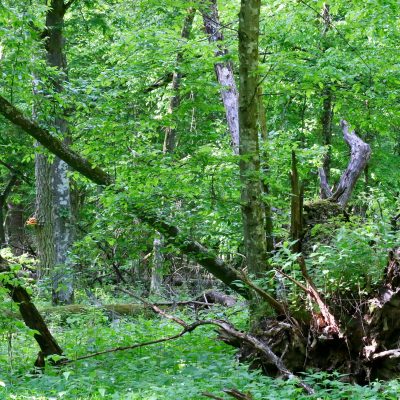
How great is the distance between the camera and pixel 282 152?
966 centimetres

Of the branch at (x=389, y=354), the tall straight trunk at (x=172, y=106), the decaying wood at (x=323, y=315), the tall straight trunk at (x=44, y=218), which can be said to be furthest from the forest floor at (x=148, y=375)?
the tall straight trunk at (x=44, y=218)

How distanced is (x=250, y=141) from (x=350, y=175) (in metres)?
2.95

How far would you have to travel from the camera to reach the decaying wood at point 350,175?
32.7 feet

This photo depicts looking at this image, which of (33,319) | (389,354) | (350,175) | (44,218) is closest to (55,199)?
(44,218)

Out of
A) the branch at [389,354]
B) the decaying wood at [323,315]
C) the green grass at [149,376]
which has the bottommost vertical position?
the green grass at [149,376]

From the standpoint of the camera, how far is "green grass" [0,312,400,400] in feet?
18.4

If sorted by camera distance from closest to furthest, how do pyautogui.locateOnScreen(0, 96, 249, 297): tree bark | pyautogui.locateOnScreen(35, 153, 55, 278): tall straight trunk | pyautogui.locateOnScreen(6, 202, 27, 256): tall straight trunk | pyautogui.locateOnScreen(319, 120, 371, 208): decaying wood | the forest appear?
the forest, pyautogui.locateOnScreen(0, 96, 249, 297): tree bark, pyautogui.locateOnScreen(319, 120, 371, 208): decaying wood, pyautogui.locateOnScreen(35, 153, 55, 278): tall straight trunk, pyautogui.locateOnScreen(6, 202, 27, 256): tall straight trunk

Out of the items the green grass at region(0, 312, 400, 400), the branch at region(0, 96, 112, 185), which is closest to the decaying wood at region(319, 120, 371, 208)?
the green grass at region(0, 312, 400, 400)

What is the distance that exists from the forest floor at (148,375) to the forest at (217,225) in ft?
0.11

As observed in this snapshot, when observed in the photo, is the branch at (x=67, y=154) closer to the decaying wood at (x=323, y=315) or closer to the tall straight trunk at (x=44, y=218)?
the decaying wood at (x=323, y=315)

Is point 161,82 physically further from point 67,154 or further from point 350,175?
point 350,175

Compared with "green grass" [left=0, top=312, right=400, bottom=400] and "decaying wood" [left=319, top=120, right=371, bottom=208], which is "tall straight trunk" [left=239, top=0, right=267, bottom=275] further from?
"decaying wood" [left=319, top=120, right=371, bottom=208]

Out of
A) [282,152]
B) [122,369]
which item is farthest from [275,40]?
[122,369]

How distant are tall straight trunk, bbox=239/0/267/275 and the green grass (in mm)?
1501
